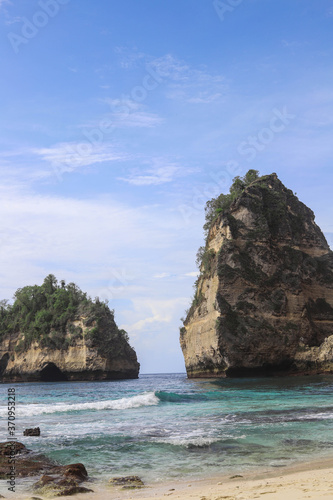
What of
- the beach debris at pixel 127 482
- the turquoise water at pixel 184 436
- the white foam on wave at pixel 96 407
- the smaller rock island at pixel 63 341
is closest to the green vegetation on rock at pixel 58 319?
the smaller rock island at pixel 63 341

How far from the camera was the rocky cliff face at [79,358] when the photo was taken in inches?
2849

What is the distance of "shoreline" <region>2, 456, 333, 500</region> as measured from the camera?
7.01 m

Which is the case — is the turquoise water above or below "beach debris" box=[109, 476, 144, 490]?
below

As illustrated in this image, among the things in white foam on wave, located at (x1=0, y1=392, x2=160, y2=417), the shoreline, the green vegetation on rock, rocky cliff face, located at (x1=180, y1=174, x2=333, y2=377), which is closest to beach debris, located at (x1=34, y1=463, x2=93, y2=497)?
the shoreline

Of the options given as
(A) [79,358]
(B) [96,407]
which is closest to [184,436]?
(B) [96,407]

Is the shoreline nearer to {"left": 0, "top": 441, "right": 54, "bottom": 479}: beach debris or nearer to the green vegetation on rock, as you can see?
{"left": 0, "top": 441, "right": 54, "bottom": 479}: beach debris

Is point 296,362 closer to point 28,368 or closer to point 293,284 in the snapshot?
point 293,284

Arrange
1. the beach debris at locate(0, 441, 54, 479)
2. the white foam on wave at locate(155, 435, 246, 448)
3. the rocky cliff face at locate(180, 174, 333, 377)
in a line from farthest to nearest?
the rocky cliff face at locate(180, 174, 333, 377) < the white foam on wave at locate(155, 435, 246, 448) < the beach debris at locate(0, 441, 54, 479)

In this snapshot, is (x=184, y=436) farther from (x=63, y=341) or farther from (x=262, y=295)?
(x=63, y=341)

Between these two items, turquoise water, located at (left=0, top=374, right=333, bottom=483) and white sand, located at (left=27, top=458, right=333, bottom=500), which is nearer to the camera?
white sand, located at (left=27, top=458, right=333, bottom=500)

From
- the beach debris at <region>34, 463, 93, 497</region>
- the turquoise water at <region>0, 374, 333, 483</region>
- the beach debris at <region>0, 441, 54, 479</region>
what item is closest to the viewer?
the beach debris at <region>34, 463, 93, 497</region>

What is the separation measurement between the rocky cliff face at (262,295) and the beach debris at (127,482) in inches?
1431

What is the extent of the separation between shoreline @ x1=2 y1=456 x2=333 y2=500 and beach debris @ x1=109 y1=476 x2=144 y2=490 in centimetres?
15

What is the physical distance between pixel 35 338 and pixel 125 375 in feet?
57.2
